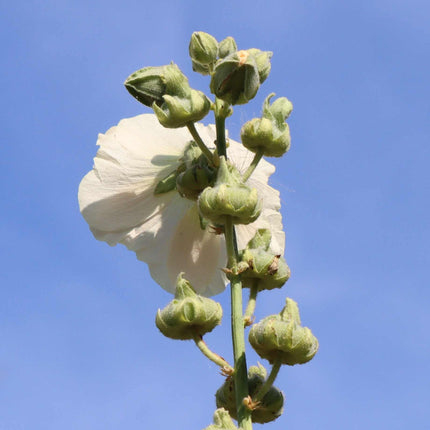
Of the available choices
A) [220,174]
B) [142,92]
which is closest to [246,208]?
[220,174]

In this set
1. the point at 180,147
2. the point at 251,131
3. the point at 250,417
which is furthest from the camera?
the point at 180,147

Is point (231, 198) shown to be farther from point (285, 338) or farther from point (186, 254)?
point (186, 254)

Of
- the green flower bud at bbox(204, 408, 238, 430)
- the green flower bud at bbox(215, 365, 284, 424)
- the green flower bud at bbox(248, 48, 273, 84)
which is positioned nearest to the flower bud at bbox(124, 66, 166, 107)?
the green flower bud at bbox(248, 48, 273, 84)

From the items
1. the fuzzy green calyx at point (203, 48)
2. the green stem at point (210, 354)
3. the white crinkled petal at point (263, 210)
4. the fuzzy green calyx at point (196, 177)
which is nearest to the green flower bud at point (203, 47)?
the fuzzy green calyx at point (203, 48)

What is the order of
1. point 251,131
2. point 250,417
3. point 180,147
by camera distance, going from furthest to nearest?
1. point 180,147
2. point 251,131
3. point 250,417

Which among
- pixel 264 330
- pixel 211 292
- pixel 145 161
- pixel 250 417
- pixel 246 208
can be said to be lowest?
pixel 250 417

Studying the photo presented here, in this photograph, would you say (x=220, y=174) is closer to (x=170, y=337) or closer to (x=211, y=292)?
(x=170, y=337)

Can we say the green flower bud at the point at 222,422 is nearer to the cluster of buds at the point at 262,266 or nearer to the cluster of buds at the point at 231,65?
the cluster of buds at the point at 262,266
